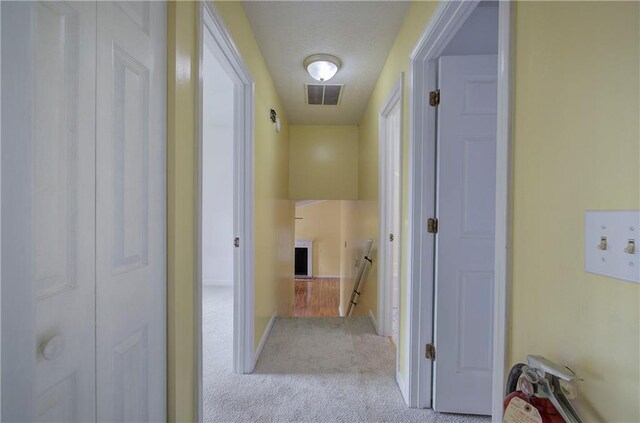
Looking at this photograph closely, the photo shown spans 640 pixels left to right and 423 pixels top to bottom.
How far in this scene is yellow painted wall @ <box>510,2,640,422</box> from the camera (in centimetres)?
57

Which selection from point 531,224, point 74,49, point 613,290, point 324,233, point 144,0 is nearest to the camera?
point 613,290

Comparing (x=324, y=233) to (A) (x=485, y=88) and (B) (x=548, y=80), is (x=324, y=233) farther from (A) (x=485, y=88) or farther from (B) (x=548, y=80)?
(B) (x=548, y=80)

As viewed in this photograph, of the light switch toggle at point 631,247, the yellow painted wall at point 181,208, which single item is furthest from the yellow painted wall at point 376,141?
the light switch toggle at point 631,247

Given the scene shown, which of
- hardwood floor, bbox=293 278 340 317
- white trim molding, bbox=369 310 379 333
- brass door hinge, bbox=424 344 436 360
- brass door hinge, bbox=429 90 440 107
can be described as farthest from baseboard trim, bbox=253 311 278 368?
hardwood floor, bbox=293 278 340 317

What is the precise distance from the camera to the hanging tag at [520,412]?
2.15ft

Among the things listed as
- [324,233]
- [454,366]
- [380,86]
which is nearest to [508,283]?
[454,366]

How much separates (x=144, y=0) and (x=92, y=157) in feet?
1.88

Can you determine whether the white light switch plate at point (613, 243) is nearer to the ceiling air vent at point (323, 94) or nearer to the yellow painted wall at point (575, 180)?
the yellow painted wall at point (575, 180)

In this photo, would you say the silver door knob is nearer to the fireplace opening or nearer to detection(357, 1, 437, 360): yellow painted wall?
detection(357, 1, 437, 360): yellow painted wall

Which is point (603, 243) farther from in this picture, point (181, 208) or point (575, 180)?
point (181, 208)

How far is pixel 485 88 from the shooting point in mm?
1677

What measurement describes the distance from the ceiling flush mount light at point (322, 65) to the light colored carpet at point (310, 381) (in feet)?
7.67

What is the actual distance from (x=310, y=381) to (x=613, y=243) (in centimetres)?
193

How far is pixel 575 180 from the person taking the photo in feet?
2.22
